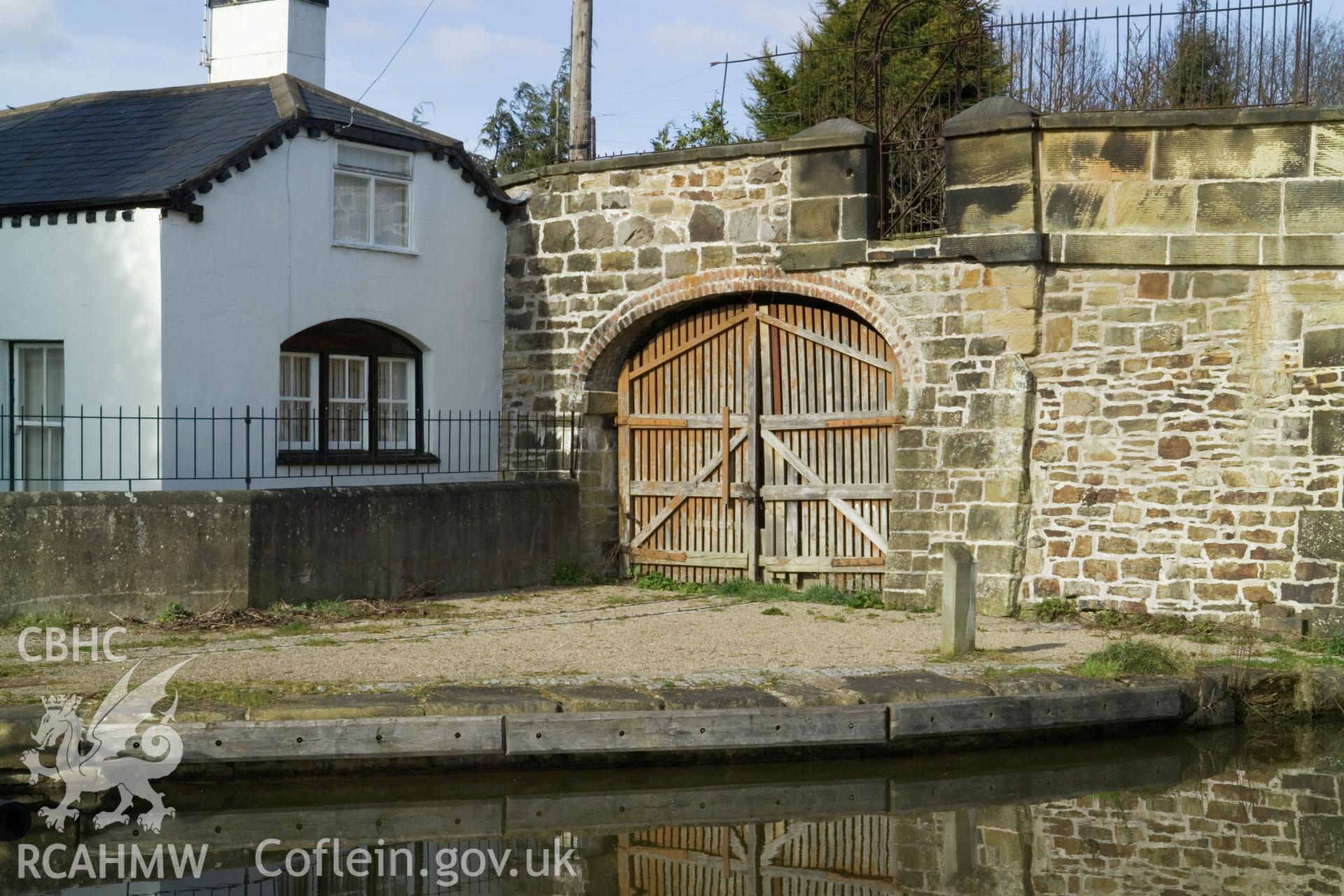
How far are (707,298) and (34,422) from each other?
249 inches

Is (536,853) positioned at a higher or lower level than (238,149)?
lower

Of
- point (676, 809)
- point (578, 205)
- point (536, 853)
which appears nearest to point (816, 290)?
point (578, 205)

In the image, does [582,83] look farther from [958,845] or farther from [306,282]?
[958,845]

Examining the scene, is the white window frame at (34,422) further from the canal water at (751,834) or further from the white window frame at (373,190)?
the canal water at (751,834)

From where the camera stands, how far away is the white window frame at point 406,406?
1412 centimetres

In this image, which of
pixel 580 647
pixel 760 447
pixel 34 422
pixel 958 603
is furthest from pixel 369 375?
pixel 958 603

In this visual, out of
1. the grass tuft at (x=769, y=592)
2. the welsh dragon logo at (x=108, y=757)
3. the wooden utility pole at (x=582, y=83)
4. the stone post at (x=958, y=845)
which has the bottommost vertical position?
the stone post at (x=958, y=845)

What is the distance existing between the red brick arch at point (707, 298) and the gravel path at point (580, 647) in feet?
8.09

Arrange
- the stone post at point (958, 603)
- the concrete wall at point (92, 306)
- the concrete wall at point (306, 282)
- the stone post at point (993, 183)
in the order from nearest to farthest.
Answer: the stone post at point (958, 603) → the stone post at point (993, 183) → the concrete wall at point (92, 306) → the concrete wall at point (306, 282)

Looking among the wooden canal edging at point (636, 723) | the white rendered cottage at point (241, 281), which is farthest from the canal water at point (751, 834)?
the white rendered cottage at point (241, 281)

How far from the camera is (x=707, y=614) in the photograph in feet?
38.9

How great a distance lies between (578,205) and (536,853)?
8.79 m

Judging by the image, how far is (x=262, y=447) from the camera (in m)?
12.7

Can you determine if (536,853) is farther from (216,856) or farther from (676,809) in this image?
(216,856)
